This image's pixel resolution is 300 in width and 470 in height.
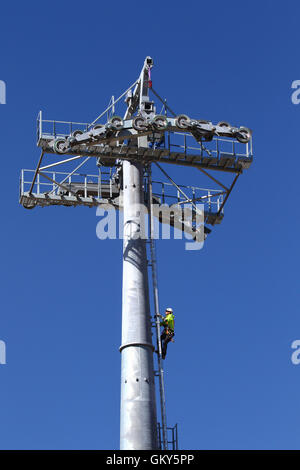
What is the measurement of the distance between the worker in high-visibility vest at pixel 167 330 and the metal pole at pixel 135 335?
963 millimetres

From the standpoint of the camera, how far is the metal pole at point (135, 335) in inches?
1946

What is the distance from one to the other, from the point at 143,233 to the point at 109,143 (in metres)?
4.30

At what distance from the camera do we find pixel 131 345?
51.4 metres

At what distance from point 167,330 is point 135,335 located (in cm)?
202

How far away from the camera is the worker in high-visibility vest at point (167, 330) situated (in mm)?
52750

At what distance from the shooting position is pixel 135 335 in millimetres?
51562

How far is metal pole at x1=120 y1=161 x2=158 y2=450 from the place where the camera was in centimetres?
4944

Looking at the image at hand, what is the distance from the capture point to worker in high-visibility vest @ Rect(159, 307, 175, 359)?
2077 inches

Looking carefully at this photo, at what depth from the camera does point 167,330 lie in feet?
174

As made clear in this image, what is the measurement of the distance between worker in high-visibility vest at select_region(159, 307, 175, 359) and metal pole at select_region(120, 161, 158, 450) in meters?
0.96

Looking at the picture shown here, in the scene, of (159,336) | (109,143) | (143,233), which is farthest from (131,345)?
(109,143)
